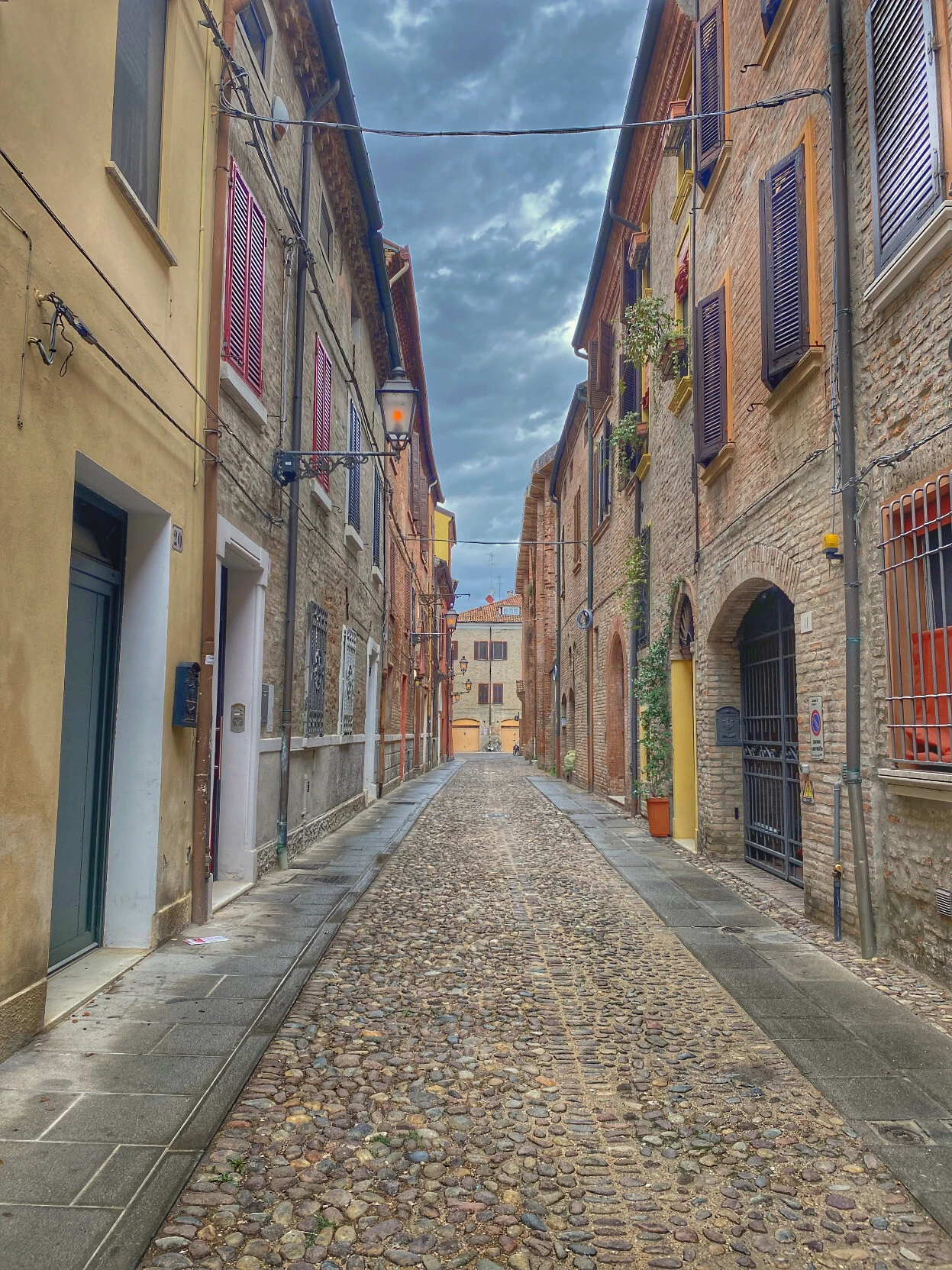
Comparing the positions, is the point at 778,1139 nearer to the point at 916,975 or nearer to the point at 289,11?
the point at 916,975

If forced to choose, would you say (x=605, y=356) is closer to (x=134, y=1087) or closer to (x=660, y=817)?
(x=660, y=817)

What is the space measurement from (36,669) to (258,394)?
14.1 ft

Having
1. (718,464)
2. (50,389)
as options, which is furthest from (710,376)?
(50,389)

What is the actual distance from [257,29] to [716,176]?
14.9 feet

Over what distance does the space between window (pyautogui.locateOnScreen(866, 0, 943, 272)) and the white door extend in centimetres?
1058

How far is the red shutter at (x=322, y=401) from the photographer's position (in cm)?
973

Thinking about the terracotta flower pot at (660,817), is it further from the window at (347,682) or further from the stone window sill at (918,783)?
the stone window sill at (918,783)

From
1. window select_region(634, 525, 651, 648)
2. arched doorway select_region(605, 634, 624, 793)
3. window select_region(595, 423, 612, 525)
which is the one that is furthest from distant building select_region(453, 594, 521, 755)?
window select_region(634, 525, 651, 648)

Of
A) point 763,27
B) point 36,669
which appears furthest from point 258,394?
point 763,27

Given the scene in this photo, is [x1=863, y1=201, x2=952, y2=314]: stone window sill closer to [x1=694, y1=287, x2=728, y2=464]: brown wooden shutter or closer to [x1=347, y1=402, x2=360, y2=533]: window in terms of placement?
[x1=694, y1=287, x2=728, y2=464]: brown wooden shutter

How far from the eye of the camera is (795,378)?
6.50m

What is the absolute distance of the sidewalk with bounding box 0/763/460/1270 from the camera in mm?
2414

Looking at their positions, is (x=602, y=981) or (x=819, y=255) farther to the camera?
(x=819, y=255)

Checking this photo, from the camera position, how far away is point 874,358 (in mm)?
5430
